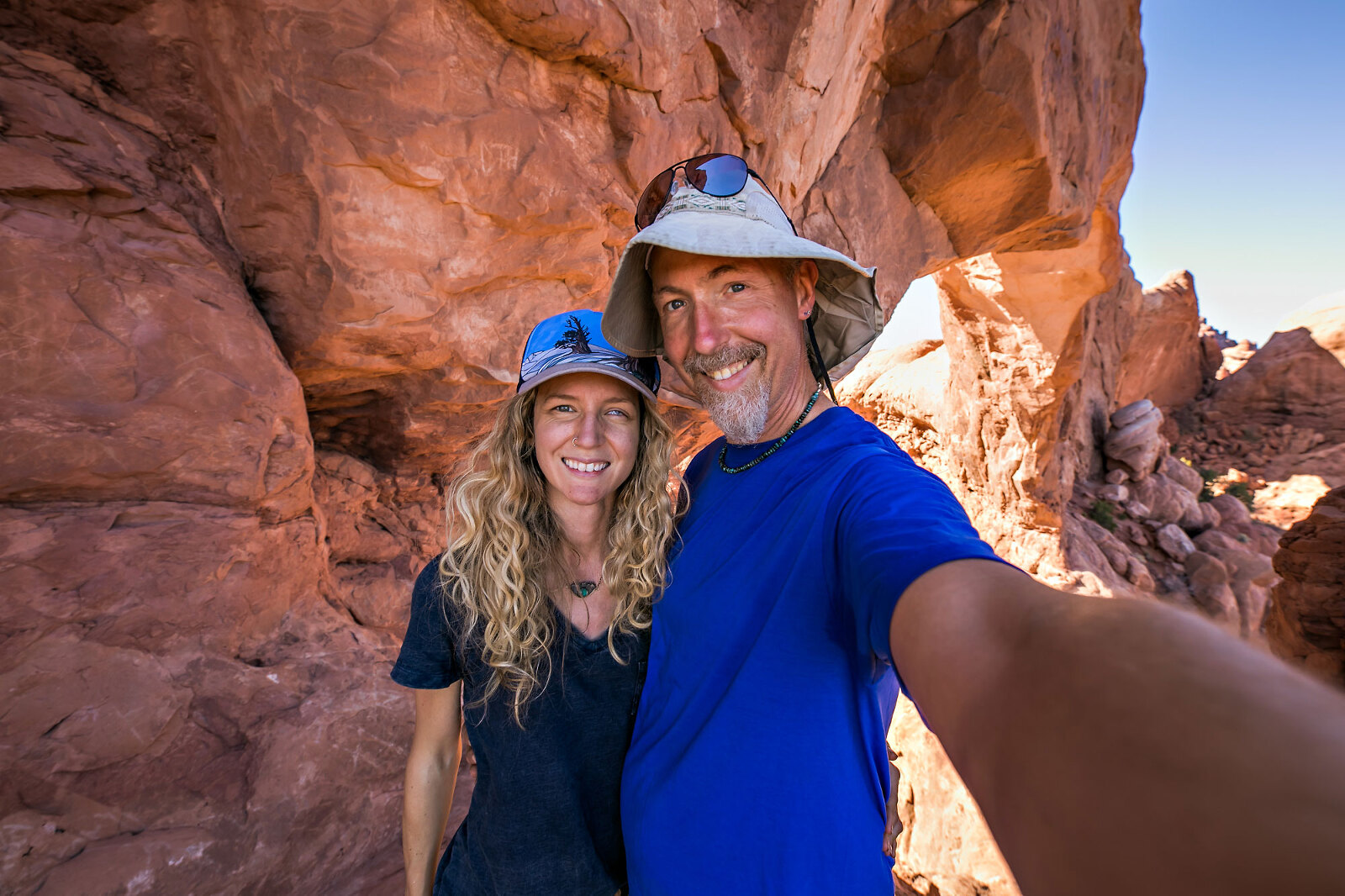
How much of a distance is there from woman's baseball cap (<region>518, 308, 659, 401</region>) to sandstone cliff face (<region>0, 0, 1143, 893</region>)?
3.45ft

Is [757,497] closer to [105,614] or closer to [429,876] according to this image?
[429,876]

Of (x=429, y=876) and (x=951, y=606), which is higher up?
(x=951, y=606)

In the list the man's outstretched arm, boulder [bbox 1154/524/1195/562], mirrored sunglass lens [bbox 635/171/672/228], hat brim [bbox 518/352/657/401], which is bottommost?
boulder [bbox 1154/524/1195/562]

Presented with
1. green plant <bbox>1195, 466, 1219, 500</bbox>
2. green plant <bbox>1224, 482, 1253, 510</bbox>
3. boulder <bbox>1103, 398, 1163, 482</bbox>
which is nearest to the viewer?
boulder <bbox>1103, 398, 1163, 482</bbox>

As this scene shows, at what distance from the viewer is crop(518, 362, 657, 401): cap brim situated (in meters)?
1.39

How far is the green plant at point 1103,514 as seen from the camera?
8.93m

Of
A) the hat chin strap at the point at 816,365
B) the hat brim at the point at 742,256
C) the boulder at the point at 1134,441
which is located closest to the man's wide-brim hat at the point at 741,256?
the hat brim at the point at 742,256

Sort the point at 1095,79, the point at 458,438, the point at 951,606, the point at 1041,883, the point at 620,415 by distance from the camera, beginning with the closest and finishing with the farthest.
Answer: the point at 1041,883, the point at 951,606, the point at 620,415, the point at 458,438, the point at 1095,79

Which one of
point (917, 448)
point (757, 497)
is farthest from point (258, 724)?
point (917, 448)

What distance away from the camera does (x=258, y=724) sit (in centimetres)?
187

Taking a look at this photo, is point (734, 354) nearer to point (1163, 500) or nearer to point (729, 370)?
point (729, 370)

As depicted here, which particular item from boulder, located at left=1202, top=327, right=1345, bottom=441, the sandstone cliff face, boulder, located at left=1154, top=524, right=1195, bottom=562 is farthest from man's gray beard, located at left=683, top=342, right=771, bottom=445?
boulder, located at left=1202, top=327, right=1345, bottom=441

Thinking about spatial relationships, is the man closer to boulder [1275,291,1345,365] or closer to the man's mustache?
the man's mustache

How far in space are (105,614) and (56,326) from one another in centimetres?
84
